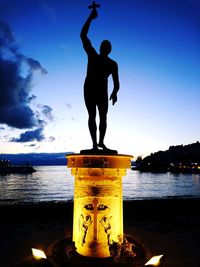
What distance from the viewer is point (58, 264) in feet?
17.3

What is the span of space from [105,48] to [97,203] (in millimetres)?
3813

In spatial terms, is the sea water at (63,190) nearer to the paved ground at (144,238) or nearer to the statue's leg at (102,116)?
the paved ground at (144,238)

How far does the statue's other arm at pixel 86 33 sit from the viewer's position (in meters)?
5.60

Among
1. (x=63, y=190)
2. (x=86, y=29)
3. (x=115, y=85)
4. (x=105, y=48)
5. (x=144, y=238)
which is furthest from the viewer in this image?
(x=63, y=190)

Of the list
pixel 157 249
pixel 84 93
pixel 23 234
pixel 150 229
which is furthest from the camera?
pixel 150 229

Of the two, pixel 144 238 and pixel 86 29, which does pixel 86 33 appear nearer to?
pixel 86 29

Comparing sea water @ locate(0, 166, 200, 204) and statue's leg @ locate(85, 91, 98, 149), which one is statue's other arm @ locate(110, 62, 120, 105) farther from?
sea water @ locate(0, 166, 200, 204)

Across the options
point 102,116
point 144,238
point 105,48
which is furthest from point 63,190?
point 105,48

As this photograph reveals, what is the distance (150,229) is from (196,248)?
11.1ft

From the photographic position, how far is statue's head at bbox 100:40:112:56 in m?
6.00

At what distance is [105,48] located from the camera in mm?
6023

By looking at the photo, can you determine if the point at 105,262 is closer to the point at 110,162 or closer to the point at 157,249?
the point at 110,162

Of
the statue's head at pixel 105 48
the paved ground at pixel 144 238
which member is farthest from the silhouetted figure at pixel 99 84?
the paved ground at pixel 144 238

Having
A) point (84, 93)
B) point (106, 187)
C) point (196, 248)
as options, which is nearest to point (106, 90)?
point (84, 93)
